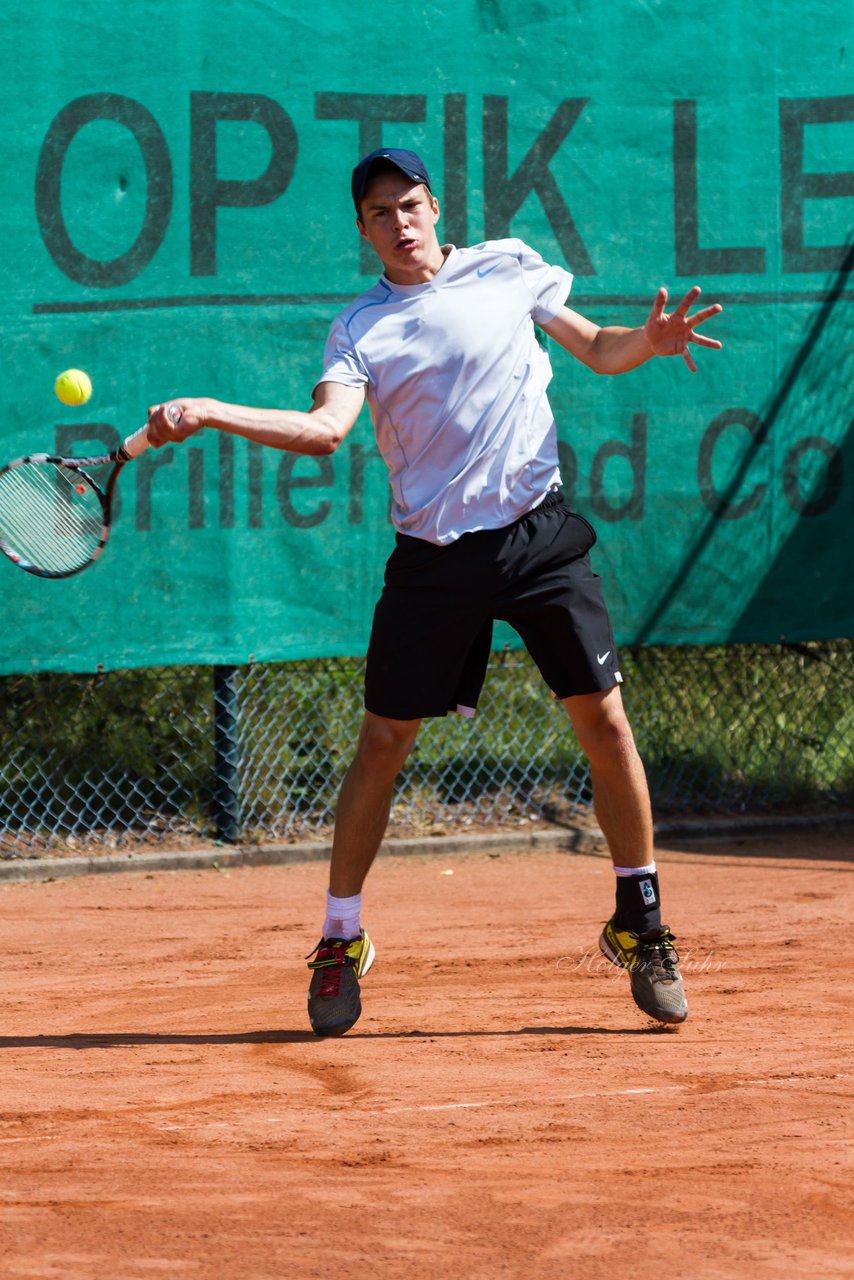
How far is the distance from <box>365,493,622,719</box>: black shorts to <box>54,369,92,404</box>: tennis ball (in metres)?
1.38

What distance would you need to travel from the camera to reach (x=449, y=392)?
3.84 metres

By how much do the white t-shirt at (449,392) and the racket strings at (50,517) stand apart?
78cm

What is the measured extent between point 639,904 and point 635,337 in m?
1.30

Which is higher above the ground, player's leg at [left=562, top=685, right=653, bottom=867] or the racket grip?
the racket grip

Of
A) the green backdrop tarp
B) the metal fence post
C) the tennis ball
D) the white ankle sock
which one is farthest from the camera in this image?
the metal fence post

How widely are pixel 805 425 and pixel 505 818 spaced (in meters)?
1.83

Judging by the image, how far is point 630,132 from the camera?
6.11 meters

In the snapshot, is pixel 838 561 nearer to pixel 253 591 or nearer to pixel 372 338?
pixel 253 591

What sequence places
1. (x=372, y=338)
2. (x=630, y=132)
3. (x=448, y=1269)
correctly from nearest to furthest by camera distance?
(x=448, y=1269)
(x=372, y=338)
(x=630, y=132)

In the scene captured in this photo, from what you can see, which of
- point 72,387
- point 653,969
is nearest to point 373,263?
point 72,387

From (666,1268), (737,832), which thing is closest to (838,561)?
(737,832)

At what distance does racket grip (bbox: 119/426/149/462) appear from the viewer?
342 cm

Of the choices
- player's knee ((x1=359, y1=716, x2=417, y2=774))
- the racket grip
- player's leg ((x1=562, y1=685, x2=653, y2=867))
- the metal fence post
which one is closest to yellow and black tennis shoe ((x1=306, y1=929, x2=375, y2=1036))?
player's knee ((x1=359, y1=716, x2=417, y2=774))

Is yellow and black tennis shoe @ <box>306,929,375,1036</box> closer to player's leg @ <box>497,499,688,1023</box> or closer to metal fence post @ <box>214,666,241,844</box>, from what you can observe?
player's leg @ <box>497,499,688,1023</box>
